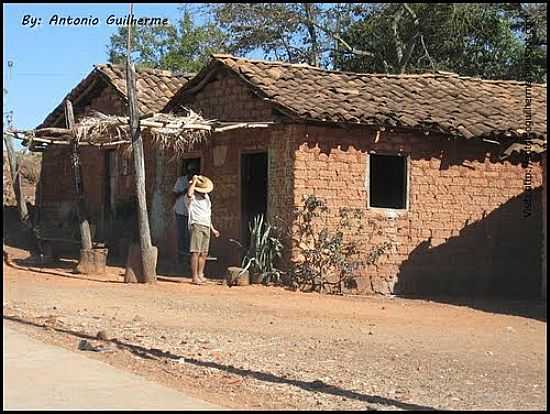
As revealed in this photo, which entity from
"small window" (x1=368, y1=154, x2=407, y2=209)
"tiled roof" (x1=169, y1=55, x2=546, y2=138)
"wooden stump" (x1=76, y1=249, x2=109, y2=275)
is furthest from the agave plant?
"wooden stump" (x1=76, y1=249, x2=109, y2=275)

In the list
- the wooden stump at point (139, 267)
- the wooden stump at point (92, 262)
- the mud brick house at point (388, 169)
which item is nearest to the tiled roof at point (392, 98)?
the mud brick house at point (388, 169)

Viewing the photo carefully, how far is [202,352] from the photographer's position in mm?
8969

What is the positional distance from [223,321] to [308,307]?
1.89 metres

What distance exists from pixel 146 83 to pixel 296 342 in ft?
39.9

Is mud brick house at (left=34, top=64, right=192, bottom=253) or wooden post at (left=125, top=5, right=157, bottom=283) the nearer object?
wooden post at (left=125, top=5, right=157, bottom=283)

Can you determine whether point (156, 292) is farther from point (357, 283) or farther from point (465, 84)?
point (465, 84)

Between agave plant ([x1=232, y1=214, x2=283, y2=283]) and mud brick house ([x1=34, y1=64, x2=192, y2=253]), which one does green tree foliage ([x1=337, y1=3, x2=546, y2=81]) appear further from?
agave plant ([x1=232, y1=214, x2=283, y2=283])

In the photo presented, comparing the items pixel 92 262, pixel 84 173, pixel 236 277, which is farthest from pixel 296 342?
pixel 84 173

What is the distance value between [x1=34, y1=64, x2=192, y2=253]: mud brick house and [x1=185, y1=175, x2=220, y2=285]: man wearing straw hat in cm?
391

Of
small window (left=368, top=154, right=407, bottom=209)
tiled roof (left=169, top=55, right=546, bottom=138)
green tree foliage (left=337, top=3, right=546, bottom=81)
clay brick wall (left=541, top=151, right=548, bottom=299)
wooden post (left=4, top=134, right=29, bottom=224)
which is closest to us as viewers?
clay brick wall (left=541, top=151, right=548, bottom=299)

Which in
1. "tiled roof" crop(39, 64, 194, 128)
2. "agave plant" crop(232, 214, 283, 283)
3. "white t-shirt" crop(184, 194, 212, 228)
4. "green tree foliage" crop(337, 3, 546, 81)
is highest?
"green tree foliage" crop(337, 3, 546, 81)

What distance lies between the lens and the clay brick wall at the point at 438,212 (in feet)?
49.0

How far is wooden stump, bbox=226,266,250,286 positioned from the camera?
14805 millimetres

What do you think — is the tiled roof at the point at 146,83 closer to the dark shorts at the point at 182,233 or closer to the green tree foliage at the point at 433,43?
the dark shorts at the point at 182,233
